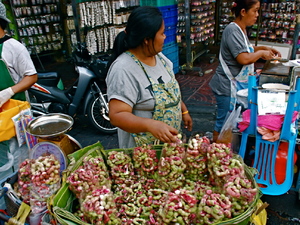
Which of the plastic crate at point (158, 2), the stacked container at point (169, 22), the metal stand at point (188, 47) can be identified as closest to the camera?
the plastic crate at point (158, 2)

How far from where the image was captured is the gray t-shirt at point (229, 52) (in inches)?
119

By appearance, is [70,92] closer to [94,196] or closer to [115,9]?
[115,9]

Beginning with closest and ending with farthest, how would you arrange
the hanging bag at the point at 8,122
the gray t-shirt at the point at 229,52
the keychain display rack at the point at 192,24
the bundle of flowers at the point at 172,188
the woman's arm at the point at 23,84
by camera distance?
1. the bundle of flowers at the point at 172,188
2. the hanging bag at the point at 8,122
3. the woman's arm at the point at 23,84
4. the gray t-shirt at the point at 229,52
5. the keychain display rack at the point at 192,24

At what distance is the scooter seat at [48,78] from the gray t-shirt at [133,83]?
2.88 meters

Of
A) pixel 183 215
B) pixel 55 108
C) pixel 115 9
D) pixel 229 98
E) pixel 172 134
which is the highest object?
pixel 115 9

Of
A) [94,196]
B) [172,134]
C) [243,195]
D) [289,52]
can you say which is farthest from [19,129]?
[289,52]

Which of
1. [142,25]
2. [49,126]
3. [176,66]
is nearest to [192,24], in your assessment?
[176,66]

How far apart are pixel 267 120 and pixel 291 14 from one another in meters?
6.15

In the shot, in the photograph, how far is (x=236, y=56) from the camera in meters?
3.05

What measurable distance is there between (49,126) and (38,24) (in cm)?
656

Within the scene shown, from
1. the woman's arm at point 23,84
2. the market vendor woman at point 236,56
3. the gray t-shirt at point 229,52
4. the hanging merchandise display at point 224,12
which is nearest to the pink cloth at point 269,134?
the market vendor woman at point 236,56

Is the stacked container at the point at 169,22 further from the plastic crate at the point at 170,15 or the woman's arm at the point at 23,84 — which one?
the woman's arm at the point at 23,84

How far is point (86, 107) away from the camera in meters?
4.25

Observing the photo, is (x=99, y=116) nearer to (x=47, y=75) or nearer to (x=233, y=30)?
(x=47, y=75)
